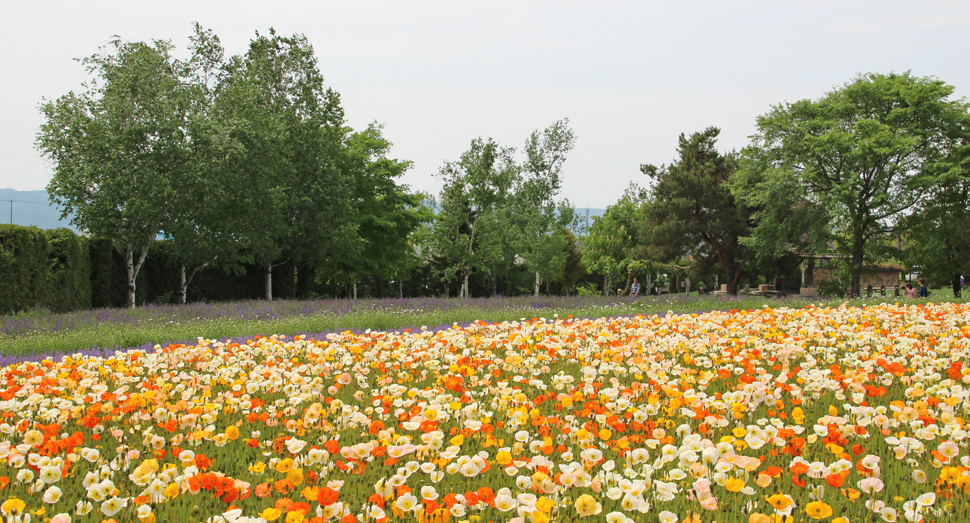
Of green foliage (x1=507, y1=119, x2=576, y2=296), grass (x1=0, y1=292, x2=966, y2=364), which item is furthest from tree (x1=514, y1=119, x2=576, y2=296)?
grass (x1=0, y1=292, x2=966, y2=364)

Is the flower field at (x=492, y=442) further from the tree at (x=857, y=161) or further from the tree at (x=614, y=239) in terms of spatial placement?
the tree at (x=614, y=239)

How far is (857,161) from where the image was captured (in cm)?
2777

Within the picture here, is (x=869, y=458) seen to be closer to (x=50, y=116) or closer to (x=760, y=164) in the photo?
(x=50, y=116)

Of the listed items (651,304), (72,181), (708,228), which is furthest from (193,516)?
(708,228)

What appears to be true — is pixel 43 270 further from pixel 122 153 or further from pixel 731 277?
pixel 731 277

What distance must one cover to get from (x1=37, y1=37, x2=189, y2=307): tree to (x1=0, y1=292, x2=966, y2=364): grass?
13.4 ft

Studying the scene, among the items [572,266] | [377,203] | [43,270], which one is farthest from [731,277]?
[43,270]

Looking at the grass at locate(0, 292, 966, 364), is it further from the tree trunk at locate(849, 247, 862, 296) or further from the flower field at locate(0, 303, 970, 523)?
the tree trunk at locate(849, 247, 862, 296)

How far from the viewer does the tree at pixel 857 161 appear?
27391 millimetres

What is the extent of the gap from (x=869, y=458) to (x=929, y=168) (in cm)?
3064

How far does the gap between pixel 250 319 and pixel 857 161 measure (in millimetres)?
27775

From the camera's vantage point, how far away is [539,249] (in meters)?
31.1

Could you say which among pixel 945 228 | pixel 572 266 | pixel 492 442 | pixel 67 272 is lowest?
pixel 492 442

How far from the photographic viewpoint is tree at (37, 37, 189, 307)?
16625mm
